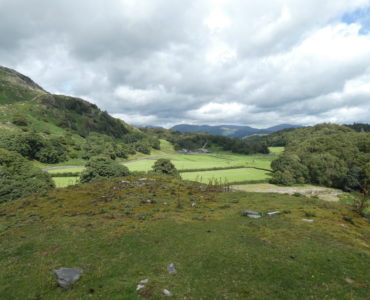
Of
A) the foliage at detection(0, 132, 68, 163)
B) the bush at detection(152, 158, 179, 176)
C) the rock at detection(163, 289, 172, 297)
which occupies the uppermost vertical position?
the foliage at detection(0, 132, 68, 163)

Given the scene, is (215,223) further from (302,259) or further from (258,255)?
(302,259)

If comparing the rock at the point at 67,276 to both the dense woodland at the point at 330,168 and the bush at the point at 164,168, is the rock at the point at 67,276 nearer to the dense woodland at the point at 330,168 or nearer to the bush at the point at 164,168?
the bush at the point at 164,168

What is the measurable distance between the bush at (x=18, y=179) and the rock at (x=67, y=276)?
4580 centimetres

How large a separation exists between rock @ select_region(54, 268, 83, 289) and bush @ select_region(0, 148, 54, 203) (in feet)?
150

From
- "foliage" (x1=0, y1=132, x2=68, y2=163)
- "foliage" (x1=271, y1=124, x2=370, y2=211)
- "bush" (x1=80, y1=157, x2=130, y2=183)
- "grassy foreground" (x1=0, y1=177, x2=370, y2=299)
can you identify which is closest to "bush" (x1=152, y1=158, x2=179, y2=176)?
"bush" (x1=80, y1=157, x2=130, y2=183)

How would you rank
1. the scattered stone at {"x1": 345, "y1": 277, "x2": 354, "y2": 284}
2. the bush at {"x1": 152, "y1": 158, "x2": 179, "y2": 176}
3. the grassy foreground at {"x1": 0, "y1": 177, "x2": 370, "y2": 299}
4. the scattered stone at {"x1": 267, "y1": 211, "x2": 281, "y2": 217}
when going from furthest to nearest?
the bush at {"x1": 152, "y1": 158, "x2": 179, "y2": 176}, the scattered stone at {"x1": 267, "y1": 211, "x2": 281, "y2": 217}, the scattered stone at {"x1": 345, "y1": 277, "x2": 354, "y2": 284}, the grassy foreground at {"x1": 0, "y1": 177, "x2": 370, "y2": 299}

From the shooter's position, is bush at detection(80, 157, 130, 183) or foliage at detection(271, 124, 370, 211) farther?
foliage at detection(271, 124, 370, 211)

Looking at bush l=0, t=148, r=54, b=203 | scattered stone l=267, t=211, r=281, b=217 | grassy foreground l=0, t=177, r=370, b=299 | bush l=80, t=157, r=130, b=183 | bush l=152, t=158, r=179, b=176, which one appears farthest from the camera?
bush l=152, t=158, r=179, b=176

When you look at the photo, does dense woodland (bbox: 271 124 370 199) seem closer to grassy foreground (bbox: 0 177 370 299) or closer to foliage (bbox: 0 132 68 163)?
grassy foreground (bbox: 0 177 370 299)

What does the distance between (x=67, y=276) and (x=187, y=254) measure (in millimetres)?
9474

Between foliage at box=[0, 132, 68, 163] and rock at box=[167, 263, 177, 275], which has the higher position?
foliage at box=[0, 132, 68, 163]

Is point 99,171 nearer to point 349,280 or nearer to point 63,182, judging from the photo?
point 63,182

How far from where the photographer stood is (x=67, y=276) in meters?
13.7

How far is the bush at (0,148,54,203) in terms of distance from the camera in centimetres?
4800
